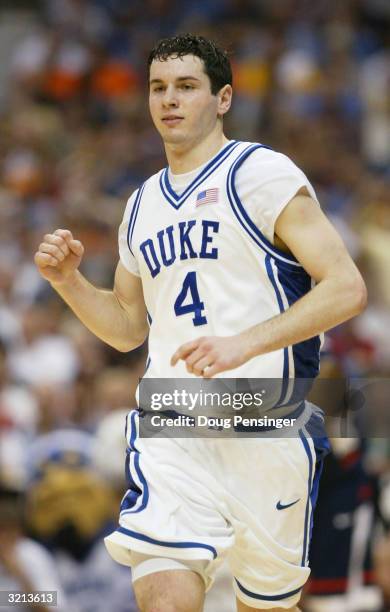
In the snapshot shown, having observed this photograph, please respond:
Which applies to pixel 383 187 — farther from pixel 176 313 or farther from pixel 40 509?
pixel 176 313

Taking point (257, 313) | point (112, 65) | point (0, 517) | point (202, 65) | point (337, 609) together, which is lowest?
point (337, 609)

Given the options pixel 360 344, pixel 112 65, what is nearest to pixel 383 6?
pixel 112 65

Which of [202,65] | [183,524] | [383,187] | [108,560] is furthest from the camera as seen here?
[383,187]

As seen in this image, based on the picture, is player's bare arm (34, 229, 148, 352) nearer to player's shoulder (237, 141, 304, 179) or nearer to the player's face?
the player's face

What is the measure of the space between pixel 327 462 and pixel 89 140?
27.0 feet

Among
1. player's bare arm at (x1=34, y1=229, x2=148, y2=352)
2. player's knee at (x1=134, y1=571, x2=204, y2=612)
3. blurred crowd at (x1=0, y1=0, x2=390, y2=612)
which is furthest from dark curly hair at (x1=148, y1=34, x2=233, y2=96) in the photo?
blurred crowd at (x1=0, y1=0, x2=390, y2=612)

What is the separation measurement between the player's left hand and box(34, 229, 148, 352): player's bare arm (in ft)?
3.18

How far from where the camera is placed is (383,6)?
17516 mm

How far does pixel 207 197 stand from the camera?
219 inches

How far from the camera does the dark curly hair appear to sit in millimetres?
5621

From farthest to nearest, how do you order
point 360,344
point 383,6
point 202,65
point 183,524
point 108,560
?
point 383,6 → point 360,344 → point 108,560 → point 202,65 → point 183,524

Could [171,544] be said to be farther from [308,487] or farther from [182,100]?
[182,100]

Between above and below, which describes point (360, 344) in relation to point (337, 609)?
above

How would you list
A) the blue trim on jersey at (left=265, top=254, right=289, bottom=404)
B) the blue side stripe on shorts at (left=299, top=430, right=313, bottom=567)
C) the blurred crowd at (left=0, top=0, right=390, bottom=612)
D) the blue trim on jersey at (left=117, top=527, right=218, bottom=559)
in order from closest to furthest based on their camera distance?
the blue trim on jersey at (left=117, top=527, right=218, bottom=559)
the blue trim on jersey at (left=265, top=254, right=289, bottom=404)
the blue side stripe on shorts at (left=299, top=430, right=313, bottom=567)
the blurred crowd at (left=0, top=0, right=390, bottom=612)
